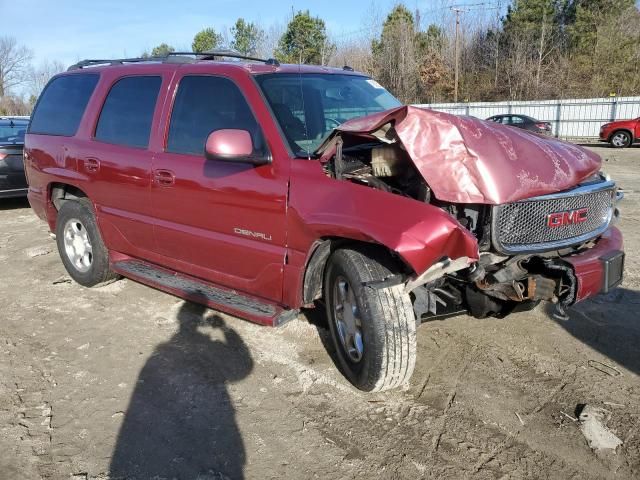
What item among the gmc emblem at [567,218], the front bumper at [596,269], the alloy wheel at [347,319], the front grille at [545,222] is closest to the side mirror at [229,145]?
the alloy wheel at [347,319]

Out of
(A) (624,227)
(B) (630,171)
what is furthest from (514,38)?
(A) (624,227)

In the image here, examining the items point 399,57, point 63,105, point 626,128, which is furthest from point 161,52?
point 399,57

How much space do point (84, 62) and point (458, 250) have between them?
4.56 meters

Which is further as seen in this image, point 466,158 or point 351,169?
point 351,169

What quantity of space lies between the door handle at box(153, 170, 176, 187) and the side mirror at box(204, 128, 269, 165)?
823mm

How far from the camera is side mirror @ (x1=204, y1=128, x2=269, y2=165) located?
3.36 metres

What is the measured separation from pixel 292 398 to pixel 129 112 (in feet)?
9.09

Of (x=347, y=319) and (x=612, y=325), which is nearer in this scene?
(x=347, y=319)

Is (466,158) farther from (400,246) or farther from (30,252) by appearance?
(30,252)

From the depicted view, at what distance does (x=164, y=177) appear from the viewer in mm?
4191

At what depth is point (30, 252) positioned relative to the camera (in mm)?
6855

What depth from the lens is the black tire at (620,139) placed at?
20.5 metres

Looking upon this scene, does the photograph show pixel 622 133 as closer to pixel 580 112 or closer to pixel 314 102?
pixel 580 112

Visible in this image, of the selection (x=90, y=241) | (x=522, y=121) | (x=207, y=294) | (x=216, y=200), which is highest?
(x=216, y=200)
